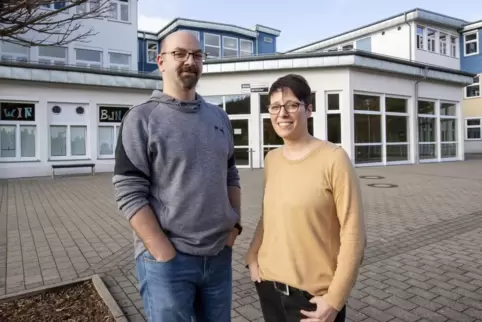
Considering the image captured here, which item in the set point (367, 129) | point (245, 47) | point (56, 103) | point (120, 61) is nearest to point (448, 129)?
point (367, 129)

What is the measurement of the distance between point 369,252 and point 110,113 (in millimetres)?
15845

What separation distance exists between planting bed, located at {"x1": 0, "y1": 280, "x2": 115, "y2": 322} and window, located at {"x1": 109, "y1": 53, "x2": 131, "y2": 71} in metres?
21.5

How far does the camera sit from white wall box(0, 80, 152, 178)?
16109 mm

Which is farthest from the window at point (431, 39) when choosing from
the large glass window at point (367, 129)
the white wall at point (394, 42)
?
the large glass window at point (367, 129)

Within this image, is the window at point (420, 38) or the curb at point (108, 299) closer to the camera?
the curb at point (108, 299)

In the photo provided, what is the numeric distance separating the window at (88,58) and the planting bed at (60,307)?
→ 21.2 meters

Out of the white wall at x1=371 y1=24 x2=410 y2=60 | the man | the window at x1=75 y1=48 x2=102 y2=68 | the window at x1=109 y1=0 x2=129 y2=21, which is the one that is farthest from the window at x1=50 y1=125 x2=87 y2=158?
the white wall at x1=371 y1=24 x2=410 y2=60

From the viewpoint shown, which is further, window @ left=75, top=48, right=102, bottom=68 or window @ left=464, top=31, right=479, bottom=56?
window @ left=464, top=31, right=479, bottom=56

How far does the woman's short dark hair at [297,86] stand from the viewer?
1753 millimetres

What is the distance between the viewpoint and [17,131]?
1636 cm

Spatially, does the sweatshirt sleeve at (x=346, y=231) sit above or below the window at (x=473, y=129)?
below

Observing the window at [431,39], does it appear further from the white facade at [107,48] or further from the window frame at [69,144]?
the window frame at [69,144]

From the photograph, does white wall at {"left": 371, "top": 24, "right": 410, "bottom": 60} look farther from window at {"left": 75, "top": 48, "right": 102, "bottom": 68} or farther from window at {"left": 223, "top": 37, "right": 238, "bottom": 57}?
window at {"left": 75, "top": 48, "right": 102, "bottom": 68}

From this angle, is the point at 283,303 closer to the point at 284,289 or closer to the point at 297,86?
the point at 284,289
